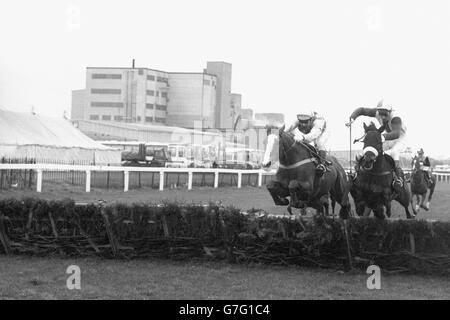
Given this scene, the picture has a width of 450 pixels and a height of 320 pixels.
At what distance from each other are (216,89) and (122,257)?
70.0 metres

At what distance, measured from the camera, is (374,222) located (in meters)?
9.30

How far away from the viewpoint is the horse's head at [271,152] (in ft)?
37.4

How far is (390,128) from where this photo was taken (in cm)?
1239

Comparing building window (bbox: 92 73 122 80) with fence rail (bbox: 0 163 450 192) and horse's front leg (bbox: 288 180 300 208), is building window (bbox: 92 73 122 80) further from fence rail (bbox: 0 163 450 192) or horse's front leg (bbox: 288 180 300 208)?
horse's front leg (bbox: 288 180 300 208)

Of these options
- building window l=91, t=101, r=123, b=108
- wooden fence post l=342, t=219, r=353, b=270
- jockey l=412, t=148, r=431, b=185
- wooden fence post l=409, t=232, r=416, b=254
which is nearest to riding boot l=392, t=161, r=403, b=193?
wooden fence post l=409, t=232, r=416, b=254

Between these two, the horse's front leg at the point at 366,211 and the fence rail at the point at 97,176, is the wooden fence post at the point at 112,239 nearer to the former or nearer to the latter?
the horse's front leg at the point at 366,211

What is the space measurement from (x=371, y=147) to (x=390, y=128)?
4.05 ft

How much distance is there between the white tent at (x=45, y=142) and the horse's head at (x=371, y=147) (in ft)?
49.5

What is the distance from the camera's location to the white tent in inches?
993

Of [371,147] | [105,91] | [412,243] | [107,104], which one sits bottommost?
[412,243]

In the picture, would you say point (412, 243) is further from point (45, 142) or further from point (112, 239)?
point (45, 142)

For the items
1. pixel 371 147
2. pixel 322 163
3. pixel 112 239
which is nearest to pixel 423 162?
pixel 322 163

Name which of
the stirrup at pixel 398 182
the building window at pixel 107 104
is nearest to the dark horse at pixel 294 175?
the stirrup at pixel 398 182

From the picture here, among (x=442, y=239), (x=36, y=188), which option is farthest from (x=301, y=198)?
(x=36, y=188)
